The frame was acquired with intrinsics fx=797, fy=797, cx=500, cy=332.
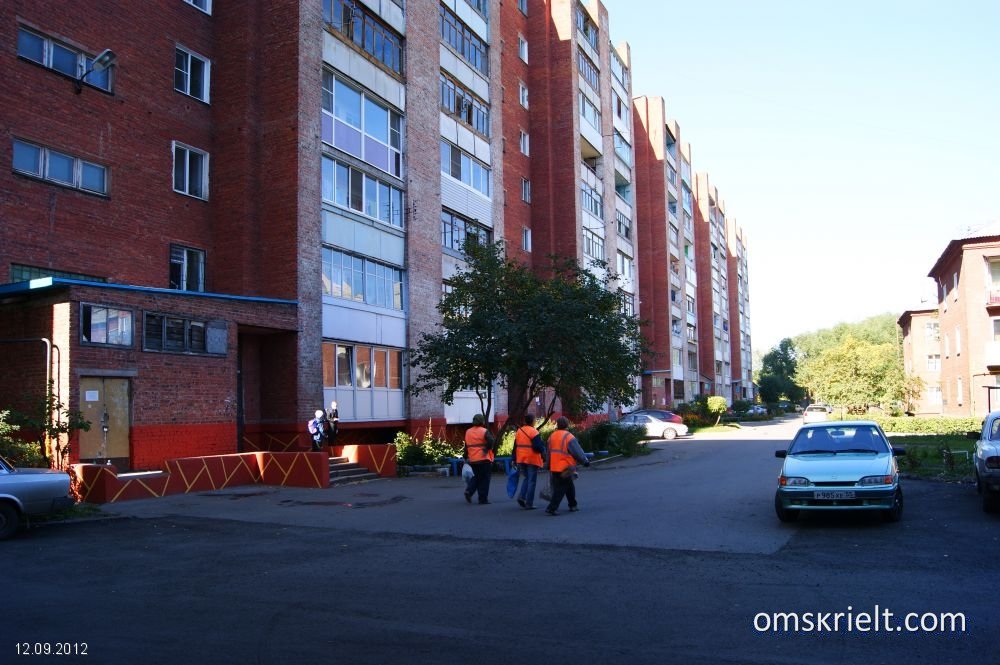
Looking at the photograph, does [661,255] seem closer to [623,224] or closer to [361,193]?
[623,224]

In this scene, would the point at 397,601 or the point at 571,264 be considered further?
the point at 571,264

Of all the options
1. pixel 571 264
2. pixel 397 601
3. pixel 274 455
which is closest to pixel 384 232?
pixel 571 264

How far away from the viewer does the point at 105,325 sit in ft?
52.9

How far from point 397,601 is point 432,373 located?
14968mm

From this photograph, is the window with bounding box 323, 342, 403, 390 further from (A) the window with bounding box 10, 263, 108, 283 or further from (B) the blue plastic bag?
(B) the blue plastic bag

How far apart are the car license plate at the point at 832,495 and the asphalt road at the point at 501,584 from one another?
499mm

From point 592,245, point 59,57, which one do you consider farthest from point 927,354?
point 59,57

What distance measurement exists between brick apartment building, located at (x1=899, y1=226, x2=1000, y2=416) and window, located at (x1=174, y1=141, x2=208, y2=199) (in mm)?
32919

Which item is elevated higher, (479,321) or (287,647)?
(479,321)

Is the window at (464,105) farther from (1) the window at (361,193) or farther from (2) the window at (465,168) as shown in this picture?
(1) the window at (361,193)

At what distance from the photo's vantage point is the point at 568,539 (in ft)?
34.8

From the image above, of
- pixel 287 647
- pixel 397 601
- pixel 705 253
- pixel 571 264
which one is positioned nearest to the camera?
pixel 287 647

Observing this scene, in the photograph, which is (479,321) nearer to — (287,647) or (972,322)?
(287,647)

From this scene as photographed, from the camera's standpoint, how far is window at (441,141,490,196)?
96.4 feet
